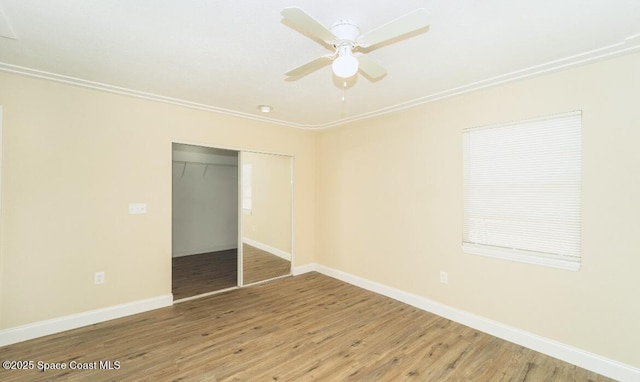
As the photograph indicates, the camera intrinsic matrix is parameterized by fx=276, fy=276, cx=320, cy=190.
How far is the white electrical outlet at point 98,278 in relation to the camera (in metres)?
3.02

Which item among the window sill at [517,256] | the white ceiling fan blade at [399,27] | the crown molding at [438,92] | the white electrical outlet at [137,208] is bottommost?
the window sill at [517,256]

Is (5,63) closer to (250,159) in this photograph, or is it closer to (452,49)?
(250,159)

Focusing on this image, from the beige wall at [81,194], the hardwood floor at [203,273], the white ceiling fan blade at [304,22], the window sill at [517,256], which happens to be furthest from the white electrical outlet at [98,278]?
the window sill at [517,256]

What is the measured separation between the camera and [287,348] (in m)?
2.59

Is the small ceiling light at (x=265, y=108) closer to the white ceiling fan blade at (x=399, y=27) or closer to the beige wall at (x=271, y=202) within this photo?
the beige wall at (x=271, y=202)

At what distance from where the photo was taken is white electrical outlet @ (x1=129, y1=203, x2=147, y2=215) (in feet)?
10.6

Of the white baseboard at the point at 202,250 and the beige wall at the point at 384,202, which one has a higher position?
the beige wall at the point at 384,202

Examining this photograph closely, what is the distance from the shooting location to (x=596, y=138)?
231 centimetres

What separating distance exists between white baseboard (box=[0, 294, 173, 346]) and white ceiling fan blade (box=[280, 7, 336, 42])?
11.4 feet

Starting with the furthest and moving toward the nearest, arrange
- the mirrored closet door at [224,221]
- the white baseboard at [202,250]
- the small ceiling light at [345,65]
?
1. the white baseboard at [202,250]
2. the mirrored closet door at [224,221]
3. the small ceiling light at [345,65]

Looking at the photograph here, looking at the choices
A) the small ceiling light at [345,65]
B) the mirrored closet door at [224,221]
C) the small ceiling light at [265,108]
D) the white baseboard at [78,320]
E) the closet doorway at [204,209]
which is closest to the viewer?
the small ceiling light at [345,65]

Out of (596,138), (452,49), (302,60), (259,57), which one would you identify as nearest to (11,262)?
(259,57)

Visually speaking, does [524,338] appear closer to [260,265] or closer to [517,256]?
[517,256]

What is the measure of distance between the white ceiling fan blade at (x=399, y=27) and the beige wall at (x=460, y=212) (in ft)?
6.19
